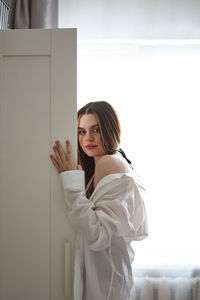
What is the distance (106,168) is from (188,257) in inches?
39.0

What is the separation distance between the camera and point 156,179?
1.91 m

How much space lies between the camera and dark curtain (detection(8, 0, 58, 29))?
179cm

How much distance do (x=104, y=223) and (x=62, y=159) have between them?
12.6 inches

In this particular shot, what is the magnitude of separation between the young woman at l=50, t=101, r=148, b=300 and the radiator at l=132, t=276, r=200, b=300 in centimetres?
60

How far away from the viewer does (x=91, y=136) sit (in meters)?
1.65

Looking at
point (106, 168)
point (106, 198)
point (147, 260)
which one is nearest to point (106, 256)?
point (106, 198)

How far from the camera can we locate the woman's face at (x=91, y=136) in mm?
1635

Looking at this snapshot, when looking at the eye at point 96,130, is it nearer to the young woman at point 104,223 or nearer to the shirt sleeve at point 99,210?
the young woman at point 104,223

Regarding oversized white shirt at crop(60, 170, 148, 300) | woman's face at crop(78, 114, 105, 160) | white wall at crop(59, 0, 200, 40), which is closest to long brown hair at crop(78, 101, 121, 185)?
woman's face at crop(78, 114, 105, 160)

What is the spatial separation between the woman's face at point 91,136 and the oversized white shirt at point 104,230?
1.33ft

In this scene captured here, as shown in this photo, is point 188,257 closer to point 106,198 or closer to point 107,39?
point 106,198

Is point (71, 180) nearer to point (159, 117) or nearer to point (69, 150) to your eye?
point (69, 150)

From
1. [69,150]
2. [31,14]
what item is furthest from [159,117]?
[31,14]

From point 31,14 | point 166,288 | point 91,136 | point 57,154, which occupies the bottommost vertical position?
point 166,288
